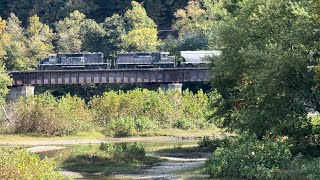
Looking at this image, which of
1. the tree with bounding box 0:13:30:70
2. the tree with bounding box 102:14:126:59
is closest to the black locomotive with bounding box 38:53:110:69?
the tree with bounding box 0:13:30:70

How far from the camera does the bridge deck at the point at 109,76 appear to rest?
80.8m

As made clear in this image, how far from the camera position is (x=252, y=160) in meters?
28.0

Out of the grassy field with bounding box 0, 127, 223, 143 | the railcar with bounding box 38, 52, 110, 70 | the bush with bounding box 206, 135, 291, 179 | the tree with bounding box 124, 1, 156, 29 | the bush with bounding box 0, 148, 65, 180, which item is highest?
the tree with bounding box 124, 1, 156, 29

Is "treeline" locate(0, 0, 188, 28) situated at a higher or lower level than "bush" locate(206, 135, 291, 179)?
higher

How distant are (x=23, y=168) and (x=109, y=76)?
63.0 metres

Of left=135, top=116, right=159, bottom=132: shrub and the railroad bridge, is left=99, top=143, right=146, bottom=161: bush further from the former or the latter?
the railroad bridge

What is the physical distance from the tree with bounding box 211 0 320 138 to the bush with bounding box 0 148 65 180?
12.3m

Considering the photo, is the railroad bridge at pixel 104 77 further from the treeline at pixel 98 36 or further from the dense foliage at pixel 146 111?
the dense foliage at pixel 146 111

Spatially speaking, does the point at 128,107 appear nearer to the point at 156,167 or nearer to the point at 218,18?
the point at 218,18

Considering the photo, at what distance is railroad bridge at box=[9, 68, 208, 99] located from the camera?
3182 inches

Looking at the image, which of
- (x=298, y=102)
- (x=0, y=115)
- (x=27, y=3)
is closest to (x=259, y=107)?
(x=298, y=102)

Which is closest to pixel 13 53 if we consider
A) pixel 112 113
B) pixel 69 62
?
pixel 69 62

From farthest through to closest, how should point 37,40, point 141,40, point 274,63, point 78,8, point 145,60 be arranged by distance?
point 78,8 → point 37,40 → point 141,40 → point 145,60 → point 274,63

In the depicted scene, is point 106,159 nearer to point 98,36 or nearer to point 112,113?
point 112,113
